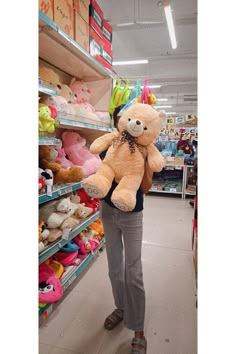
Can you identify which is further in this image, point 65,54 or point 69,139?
point 69,139

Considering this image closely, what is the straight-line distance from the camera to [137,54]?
8461 mm

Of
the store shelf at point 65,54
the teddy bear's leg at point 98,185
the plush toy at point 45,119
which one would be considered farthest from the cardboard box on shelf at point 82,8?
the teddy bear's leg at point 98,185

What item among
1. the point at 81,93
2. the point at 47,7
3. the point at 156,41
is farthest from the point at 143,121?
the point at 156,41

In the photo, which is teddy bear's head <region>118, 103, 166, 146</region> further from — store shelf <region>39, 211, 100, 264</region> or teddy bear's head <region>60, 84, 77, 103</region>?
teddy bear's head <region>60, 84, 77, 103</region>

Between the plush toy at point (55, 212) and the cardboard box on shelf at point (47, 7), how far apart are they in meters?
1.31

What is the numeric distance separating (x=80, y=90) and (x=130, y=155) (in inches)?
64.4

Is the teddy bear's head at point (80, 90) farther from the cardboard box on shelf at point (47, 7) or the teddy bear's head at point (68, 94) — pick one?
the cardboard box on shelf at point (47, 7)

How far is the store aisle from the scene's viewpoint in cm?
148

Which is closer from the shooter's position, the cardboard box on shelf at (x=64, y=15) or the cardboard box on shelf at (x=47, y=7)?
the cardboard box on shelf at (x=47, y=7)

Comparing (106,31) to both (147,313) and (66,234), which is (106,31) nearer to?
(66,234)

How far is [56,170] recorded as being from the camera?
1.87 meters

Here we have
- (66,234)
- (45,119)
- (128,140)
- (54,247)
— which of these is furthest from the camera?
(66,234)

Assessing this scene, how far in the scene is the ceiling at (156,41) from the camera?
5555 mm
